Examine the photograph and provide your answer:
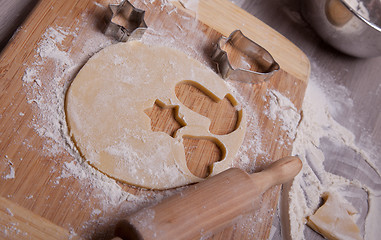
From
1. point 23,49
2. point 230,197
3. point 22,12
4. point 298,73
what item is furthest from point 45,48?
point 298,73

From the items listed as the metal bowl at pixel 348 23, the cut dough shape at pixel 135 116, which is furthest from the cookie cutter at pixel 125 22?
the metal bowl at pixel 348 23

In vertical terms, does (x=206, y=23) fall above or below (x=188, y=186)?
above

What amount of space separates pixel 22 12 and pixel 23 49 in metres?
0.26

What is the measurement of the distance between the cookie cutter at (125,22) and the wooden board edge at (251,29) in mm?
181

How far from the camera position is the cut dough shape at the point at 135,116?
0.98 m

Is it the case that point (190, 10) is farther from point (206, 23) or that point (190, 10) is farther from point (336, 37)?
point (336, 37)

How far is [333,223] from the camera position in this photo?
1217 mm

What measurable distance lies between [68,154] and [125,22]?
0.45 m

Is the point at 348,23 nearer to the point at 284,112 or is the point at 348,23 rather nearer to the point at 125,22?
the point at 284,112

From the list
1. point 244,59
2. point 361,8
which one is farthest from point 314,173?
point 361,8

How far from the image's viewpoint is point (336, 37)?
5.10ft

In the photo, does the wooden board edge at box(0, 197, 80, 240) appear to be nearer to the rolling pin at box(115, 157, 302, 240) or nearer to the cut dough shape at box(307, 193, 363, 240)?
the rolling pin at box(115, 157, 302, 240)

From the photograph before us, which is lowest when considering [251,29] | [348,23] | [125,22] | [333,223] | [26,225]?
[26,225]

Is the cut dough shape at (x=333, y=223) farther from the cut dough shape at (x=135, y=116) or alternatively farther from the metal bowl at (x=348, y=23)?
the metal bowl at (x=348, y=23)
